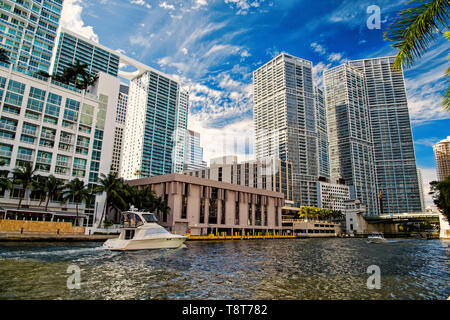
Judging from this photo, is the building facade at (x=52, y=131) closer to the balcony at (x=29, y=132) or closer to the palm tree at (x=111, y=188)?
the balcony at (x=29, y=132)

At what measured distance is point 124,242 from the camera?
34656 millimetres

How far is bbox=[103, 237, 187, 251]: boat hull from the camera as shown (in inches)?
1353

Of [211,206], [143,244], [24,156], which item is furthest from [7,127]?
[211,206]

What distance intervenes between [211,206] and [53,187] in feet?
149

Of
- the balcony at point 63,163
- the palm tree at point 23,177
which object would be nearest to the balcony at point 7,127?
the palm tree at point 23,177

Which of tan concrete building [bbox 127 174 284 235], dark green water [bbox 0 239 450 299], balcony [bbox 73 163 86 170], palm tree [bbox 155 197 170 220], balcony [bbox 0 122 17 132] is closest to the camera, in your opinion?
dark green water [bbox 0 239 450 299]

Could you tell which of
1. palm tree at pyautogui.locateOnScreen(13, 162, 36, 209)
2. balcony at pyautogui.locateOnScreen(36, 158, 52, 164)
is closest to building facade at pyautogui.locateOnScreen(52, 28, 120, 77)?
balcony at pyautogui.locateOnScreen(36, 158, 52, 164)

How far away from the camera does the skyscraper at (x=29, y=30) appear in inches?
4306

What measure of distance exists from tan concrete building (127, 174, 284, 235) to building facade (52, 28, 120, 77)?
11428cm

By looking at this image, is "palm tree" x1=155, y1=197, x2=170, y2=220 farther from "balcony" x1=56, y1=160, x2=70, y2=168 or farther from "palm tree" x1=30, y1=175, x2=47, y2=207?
"palm tree" x1=30, y1=175, x2=47, y2=207

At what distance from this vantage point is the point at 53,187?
60125 millimetres

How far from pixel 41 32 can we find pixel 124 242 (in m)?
129

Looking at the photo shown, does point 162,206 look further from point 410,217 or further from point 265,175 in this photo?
point 265,175

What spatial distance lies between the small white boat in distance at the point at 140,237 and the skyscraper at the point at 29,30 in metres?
105
